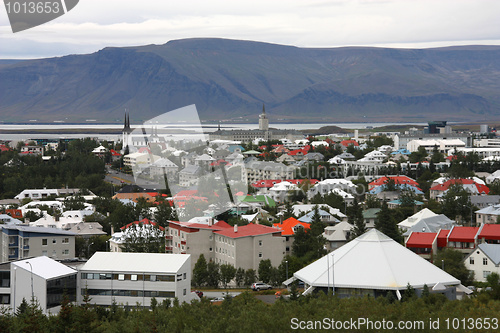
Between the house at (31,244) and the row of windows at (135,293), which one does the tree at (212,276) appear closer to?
the row of windows at (135,293)

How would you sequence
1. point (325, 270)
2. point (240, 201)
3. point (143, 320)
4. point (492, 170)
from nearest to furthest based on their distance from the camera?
point (143, 320) < point (325, 270) < point (240, 201) < point (492, 170)

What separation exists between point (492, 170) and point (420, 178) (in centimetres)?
892

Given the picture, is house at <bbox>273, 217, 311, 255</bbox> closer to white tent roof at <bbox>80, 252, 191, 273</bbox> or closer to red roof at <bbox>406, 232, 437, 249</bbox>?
red roof at <bbox>406, 232, 437, 249</bbox>

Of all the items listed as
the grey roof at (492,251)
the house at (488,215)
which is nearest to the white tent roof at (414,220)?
the house at (488,215)

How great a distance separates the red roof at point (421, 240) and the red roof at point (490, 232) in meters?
1.66

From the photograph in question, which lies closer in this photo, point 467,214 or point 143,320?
point 143,320

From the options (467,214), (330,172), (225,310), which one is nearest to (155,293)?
(225,310)

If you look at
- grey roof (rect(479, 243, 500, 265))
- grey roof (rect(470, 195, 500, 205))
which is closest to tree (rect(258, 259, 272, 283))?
grey roof (rect(479, 243, 500, 265))

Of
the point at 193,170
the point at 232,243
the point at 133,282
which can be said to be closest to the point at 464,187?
the point at 193,170

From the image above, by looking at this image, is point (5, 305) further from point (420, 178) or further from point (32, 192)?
point (420, 178)

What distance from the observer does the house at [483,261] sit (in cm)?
2533

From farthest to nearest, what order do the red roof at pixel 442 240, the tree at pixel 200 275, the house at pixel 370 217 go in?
the house at pixel 370 217
the red roof at pixel 442 240
the tree at pixel 200 275

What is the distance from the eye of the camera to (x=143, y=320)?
56.4 feet

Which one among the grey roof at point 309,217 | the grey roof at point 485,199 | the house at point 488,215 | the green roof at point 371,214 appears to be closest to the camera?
the grey roof at point 309,217
